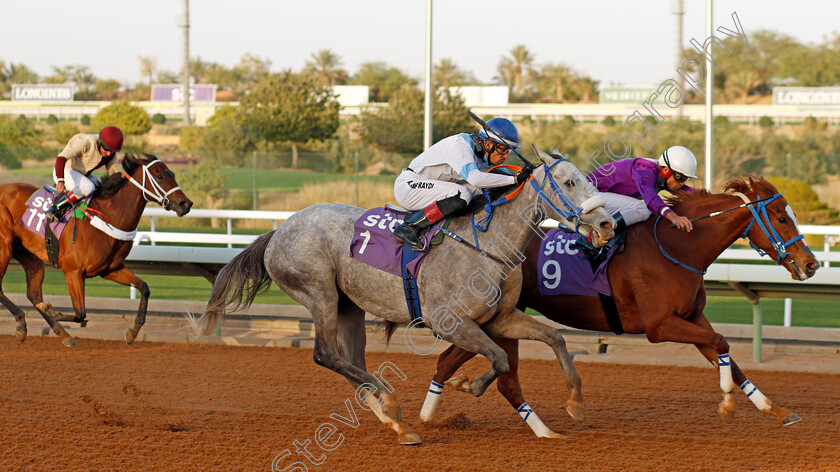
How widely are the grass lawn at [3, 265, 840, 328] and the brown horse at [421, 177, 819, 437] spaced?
472 cm

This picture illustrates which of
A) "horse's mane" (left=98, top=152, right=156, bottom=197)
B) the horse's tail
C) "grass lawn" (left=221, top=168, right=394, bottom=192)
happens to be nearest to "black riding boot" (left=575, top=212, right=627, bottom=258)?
the horse's tail

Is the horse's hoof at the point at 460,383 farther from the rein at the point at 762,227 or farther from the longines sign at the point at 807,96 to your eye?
the longines sign at the point at 807,96

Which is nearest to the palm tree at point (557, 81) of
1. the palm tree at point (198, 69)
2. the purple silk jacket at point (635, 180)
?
the palm tree at point (198, 69)

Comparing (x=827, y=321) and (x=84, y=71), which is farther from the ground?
(x=84, y=71)

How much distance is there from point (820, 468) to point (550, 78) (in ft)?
221

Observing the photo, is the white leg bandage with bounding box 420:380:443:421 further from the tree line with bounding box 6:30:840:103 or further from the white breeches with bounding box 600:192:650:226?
the tree line with bounding box 6:30:840:103

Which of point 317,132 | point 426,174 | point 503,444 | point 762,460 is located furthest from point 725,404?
point 317,132

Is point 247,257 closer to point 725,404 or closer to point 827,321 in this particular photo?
point 725,404

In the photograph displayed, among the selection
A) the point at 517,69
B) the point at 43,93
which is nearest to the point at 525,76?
the point at 517,69

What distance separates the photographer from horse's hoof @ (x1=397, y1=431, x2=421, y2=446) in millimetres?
5012

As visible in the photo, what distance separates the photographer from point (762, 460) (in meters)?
4.66

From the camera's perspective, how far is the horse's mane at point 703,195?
5.62 metres

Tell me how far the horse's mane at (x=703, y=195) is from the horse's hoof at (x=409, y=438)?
88.9 inches

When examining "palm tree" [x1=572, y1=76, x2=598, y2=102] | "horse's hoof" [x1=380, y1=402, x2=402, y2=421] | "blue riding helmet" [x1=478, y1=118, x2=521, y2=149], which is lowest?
"horse's hoof" [x1=380, y1=402, x2=402, y2=421]
